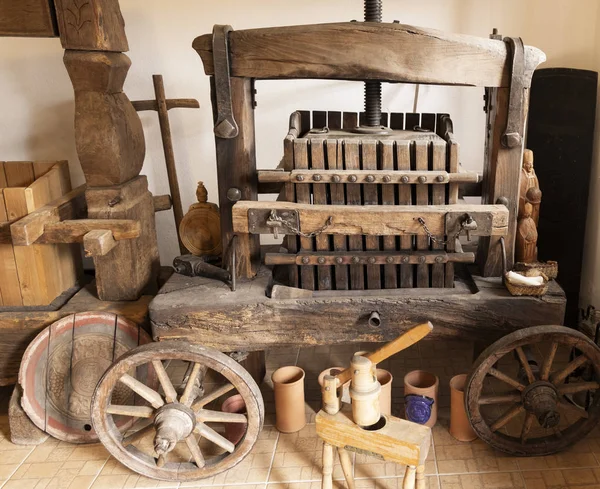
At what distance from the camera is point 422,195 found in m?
2.60

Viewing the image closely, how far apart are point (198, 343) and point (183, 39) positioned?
1887 millimetres

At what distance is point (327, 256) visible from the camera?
2615 mm

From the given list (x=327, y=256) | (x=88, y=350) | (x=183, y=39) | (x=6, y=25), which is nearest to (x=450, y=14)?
(x=183, y=39)

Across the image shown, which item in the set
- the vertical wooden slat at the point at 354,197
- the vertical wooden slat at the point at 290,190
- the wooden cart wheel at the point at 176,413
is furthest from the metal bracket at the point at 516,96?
the wooden cart wheel at the point at 176,413

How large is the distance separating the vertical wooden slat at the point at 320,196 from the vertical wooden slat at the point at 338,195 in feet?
0.10

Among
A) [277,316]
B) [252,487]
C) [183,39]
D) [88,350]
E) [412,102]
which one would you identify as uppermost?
[183,39]

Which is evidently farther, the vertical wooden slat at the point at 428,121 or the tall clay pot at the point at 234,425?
the vertical wooden slat at the point at 428,121

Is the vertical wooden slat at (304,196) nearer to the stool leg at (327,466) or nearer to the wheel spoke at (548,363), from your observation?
the stool leg at (327,466)

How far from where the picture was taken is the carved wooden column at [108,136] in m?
2.64

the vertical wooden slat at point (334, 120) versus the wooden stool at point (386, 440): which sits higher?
the vertical wooden slat at point (334, 120)

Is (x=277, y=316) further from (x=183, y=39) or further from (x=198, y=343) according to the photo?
(x=183, y=39)

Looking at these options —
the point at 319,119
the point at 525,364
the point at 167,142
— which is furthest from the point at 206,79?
the point at 525,364

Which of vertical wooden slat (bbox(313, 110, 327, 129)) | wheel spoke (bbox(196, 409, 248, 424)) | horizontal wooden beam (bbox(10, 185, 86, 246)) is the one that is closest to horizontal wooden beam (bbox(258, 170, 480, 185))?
vertical wooden slat (bbox(313, 110, 327, 129))

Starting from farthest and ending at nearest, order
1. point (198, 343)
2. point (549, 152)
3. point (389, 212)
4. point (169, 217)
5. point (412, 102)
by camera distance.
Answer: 1. point (169, 217)
2. point (412, 102)
3. point (549, 152)
4. point (198, 343)
5. point (389, 212)
